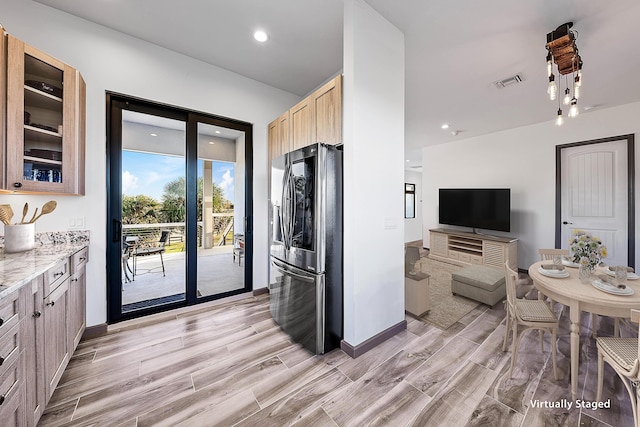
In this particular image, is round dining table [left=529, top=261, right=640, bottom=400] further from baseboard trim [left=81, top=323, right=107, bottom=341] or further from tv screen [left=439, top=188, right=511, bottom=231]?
baseboard trim [left=81, top=323, right=107, bottom=341]

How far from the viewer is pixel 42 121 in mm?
1845

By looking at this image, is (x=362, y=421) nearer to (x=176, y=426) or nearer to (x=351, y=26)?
(x=176, y=426)

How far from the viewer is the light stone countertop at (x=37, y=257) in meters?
1.11

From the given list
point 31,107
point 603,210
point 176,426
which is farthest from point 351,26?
point 603,210

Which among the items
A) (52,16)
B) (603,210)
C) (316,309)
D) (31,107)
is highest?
(52,16)

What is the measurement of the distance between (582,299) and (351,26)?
2.66 m

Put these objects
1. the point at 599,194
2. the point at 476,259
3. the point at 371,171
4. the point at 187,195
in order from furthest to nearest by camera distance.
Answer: the point at 476,259 → the point at 599,194 → the point at 187,195 → the point at 371,171

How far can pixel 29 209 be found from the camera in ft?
6.66

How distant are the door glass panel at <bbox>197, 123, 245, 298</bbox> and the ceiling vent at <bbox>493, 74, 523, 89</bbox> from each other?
353 centimetres

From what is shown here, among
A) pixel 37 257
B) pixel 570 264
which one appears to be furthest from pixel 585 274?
pixel 37 257

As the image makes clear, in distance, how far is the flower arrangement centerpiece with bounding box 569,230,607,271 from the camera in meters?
1.91

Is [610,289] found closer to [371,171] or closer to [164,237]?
[371,171]

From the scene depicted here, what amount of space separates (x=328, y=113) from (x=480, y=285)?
2875 millimetres

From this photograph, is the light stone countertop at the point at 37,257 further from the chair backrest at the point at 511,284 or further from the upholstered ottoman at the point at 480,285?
the upholstered ottoman at the point at 480,285
